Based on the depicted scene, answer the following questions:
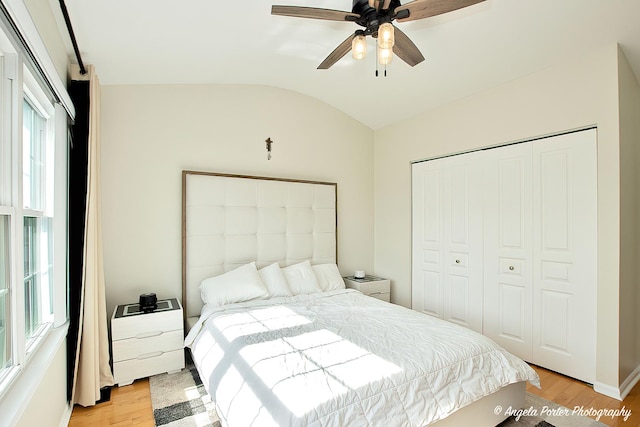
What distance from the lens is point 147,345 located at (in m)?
2.61

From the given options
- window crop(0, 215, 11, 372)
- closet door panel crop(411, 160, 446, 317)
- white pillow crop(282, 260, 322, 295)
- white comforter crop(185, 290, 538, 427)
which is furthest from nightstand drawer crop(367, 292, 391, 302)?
window crop(0, 215, 11, 372)

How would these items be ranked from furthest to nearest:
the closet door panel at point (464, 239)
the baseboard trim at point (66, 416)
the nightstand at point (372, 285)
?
the nightstand at point (372, 285), the closet door panel at point (464, 239), the baseboard trim at point (66, 416)

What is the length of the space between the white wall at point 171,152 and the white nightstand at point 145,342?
0.44m

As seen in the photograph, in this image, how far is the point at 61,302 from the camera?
7.11 feet

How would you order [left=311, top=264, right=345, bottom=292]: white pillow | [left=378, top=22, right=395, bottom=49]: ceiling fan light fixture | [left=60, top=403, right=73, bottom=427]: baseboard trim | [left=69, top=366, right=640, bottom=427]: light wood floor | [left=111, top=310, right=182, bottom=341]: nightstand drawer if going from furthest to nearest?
[left=311, top=264, right=345, bottom=292]: white pillow < [left=111, top=310, right=182, bottom=341]: nightstand drawer < [left=69, top=366, right=640, bottom=427]: light wood floor < [left=60, top=403, right=73, bottom=427]: baseboard trim < [left=378, top=22, right=395, bottom=49]: ceiling fan light fixture

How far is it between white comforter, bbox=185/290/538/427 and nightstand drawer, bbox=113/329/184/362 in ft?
0.73

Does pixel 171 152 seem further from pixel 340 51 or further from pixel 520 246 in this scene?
pixel 520 246

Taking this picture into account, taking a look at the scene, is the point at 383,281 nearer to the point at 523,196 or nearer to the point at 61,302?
the point at 523,196

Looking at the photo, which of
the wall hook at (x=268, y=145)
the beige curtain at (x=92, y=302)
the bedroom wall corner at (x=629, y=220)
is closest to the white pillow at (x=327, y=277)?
the wall hook at (x=268, y=145)

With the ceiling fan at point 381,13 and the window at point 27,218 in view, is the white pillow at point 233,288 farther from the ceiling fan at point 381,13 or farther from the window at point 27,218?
the ceiling fan at point 381,13

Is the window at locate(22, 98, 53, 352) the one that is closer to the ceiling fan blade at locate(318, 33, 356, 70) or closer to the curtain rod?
the curtain rod

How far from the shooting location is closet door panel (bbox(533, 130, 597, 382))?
2562mm

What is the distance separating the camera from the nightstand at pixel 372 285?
12.9 feet

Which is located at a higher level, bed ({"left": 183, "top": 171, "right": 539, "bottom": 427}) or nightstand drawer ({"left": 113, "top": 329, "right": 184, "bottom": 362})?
bed ({"left": 183, "top": 171, "right": 539, "bottom": 427})
